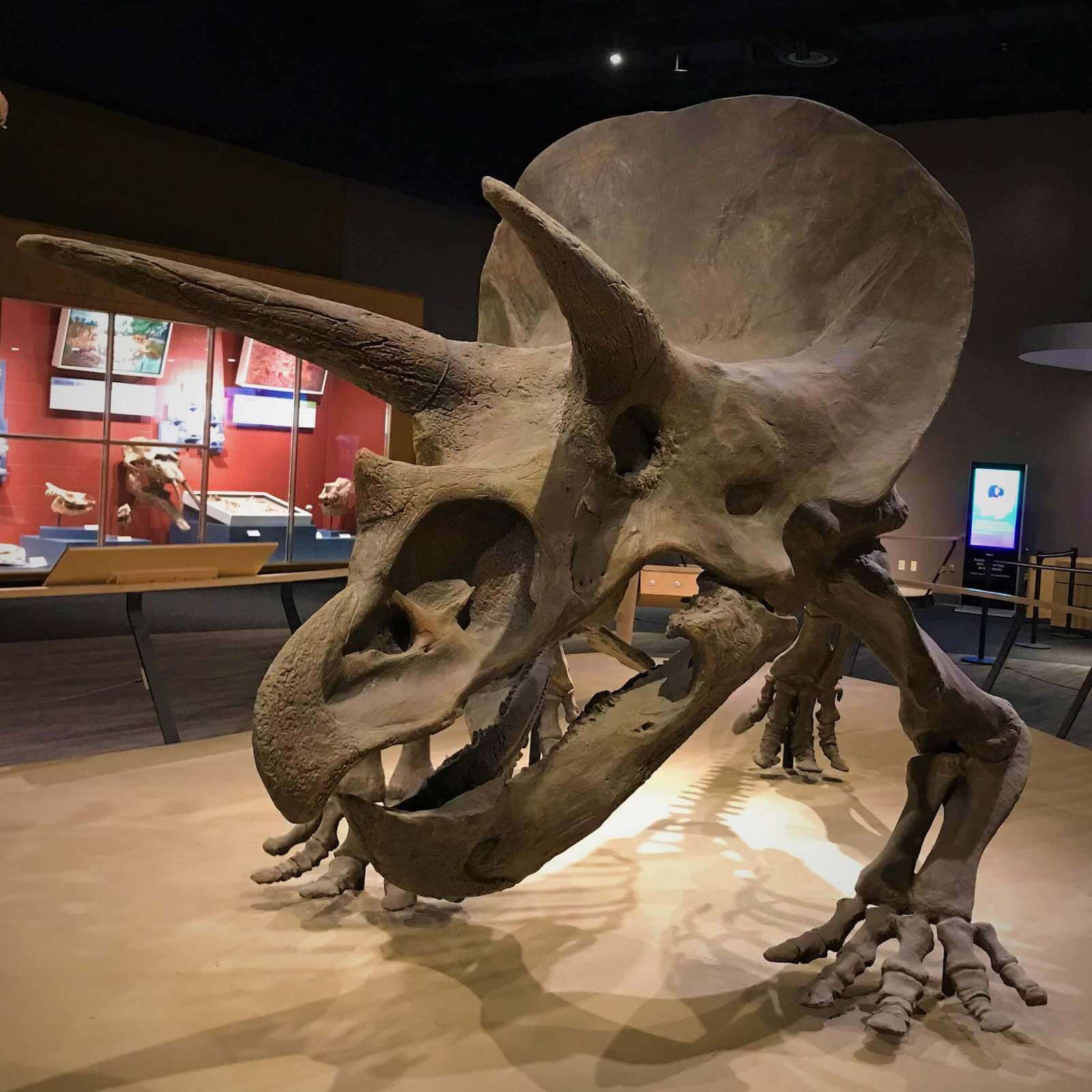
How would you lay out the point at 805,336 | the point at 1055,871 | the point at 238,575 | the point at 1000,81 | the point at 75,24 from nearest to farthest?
the point at 805,336, the point at 1055,871, the point at 238,575, the point at 75,24, the point at 1000,81

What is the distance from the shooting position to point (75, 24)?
18.9ft

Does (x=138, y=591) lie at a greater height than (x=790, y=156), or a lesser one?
lesser

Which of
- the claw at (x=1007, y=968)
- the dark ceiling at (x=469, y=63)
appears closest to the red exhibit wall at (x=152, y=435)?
the dark ceiling at (x=469, y=63)

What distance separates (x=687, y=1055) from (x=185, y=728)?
3.49 metres

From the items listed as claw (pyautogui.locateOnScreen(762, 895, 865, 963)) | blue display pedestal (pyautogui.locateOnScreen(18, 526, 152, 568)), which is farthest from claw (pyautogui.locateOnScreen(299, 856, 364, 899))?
blue display pedestal (pyautogui.locateOnScreen(18, 526, 152, 568))

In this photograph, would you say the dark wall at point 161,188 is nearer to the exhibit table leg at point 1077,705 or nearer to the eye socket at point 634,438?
the eye socket at point 634,438

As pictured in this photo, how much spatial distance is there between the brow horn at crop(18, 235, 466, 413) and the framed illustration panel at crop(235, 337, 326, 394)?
4.68 m

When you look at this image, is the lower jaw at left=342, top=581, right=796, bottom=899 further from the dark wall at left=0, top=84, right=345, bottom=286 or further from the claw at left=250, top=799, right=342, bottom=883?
the dark wall at left=0, top=84, right=345, bottom=286

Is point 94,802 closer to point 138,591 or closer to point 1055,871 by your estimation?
point 138,591

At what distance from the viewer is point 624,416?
80.7 inches

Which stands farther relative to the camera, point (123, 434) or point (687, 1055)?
point (123, 434)

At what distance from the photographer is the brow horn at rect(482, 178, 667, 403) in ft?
5.11

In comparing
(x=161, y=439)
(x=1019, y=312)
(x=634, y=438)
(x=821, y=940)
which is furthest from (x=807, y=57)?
(x=821, y=940)

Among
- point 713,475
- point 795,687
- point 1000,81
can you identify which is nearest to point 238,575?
point 795,687
